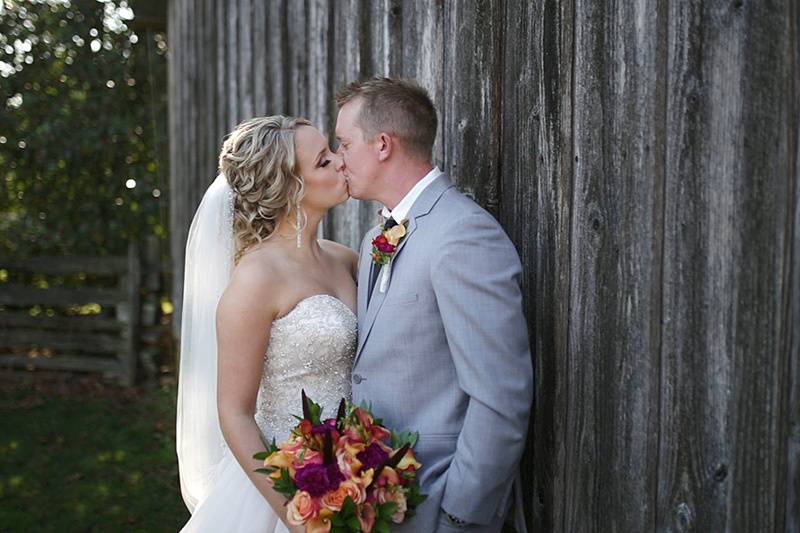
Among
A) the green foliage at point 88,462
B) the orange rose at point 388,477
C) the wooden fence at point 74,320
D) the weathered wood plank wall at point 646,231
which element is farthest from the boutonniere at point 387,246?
the wooden fence at point 74,320

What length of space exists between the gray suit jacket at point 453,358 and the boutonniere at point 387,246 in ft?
0.07

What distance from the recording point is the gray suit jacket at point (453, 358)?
101 inches

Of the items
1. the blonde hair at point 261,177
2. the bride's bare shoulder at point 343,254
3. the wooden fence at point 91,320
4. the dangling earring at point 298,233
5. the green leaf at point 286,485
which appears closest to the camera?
the green leaf at point 286,485

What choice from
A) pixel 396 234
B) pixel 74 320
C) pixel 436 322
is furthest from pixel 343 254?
pixel 74 320

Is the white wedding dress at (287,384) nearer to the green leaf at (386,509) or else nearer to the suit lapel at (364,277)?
the suit lapel at (364,277)

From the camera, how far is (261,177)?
3.44 m

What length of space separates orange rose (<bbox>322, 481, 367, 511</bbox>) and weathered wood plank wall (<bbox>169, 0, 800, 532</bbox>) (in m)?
0.58

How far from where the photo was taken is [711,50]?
2016 millimetres

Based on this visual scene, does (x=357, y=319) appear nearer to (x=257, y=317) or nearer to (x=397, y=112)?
(x=257, y=317)

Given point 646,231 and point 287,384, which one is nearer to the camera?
point 646,231

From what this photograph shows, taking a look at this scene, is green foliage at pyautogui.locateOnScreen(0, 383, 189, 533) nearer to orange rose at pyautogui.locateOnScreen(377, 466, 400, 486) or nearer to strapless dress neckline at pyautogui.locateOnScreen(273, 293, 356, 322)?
strapless dress neckline at pyautogui.locateOnScreen(273, 293, 356, 322)

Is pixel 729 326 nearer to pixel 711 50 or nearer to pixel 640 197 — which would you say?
pixel 640 197

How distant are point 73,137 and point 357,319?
888 cm

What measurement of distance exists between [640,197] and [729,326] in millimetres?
404
